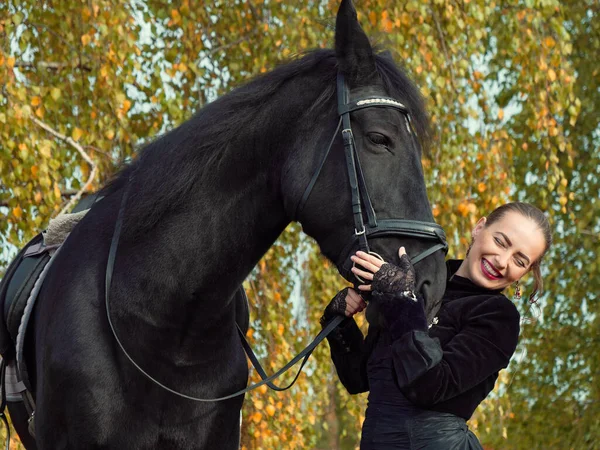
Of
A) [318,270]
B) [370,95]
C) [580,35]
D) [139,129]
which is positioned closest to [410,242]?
[370,95]

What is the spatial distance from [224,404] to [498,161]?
3.87 meters

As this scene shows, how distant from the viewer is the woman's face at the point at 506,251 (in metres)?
2.58

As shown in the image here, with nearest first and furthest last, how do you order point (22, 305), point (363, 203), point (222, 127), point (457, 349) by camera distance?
point (363, 203)
point (457, 349)
point (222, 127)
point (22, 305)

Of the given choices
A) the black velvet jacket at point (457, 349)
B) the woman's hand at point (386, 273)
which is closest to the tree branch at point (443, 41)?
the black velvet jacket at point (457, 349)

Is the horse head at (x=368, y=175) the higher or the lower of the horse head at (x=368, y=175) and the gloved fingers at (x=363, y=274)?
the higher

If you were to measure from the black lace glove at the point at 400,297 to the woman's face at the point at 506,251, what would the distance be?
1.31ft

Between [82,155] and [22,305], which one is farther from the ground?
[82,155]

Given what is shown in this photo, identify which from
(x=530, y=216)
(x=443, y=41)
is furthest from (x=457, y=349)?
(x=443, y=41)

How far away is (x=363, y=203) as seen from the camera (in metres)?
2.33

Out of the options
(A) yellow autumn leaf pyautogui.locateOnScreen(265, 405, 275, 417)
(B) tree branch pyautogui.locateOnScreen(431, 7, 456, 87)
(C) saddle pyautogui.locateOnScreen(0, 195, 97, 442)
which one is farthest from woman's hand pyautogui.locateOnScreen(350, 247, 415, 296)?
(B) tree branch pyautogui.locateOnScreen(431, 7, 456, 87)

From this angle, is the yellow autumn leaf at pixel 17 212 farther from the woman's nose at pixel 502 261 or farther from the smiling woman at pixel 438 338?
the woman's nose at pixel 502 261

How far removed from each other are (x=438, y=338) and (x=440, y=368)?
0.16 m

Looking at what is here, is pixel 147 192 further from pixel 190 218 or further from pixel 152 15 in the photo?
pixel 152 15

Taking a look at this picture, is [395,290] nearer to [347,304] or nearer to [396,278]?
[396,278]
